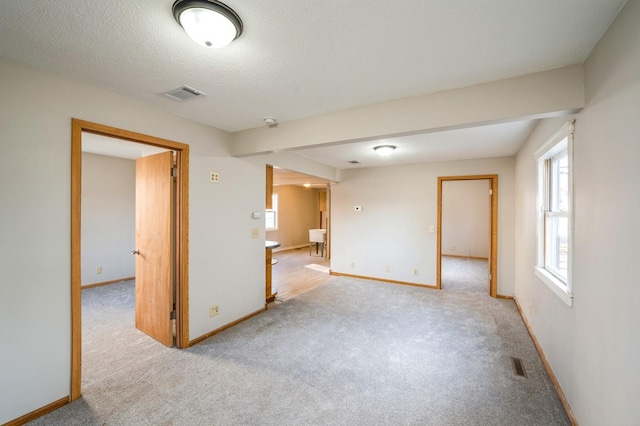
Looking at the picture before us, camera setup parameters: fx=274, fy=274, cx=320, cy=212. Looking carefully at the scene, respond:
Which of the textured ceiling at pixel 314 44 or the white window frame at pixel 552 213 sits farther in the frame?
the white window frame at pixel 552 213

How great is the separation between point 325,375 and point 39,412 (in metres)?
2.02

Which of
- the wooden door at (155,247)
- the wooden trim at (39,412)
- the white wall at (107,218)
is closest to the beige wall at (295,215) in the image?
the white wall at (107,218)

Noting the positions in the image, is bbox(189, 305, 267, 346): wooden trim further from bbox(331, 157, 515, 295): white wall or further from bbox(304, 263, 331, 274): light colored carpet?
bbox(304, 263, 331, 274): light colored carpet

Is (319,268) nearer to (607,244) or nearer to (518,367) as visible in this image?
(518,367)

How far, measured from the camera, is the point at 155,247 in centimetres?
299

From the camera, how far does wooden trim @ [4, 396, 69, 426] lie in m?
1.77

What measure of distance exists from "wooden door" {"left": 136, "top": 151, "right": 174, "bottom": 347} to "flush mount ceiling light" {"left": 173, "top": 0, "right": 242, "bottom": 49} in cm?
177

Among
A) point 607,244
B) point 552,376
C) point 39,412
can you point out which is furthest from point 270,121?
point 552,376

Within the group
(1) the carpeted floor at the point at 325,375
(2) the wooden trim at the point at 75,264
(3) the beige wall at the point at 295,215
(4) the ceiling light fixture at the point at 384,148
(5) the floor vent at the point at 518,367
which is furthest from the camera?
(3) the beige wall at the point at 295,215

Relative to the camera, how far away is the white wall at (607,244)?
1.21 meters

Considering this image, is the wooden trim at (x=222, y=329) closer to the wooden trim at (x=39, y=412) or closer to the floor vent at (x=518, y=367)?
the wooden trim at (x=39, y=412)

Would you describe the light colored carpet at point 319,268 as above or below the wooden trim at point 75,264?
below

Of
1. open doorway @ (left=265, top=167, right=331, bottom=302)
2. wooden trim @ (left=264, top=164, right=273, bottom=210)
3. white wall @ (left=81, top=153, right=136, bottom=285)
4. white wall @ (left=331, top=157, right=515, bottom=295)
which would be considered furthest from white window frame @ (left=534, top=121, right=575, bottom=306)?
white wall @ (left=81, top=153, right=136, bottom=285)

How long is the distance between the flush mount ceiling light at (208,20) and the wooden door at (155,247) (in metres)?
1.77
